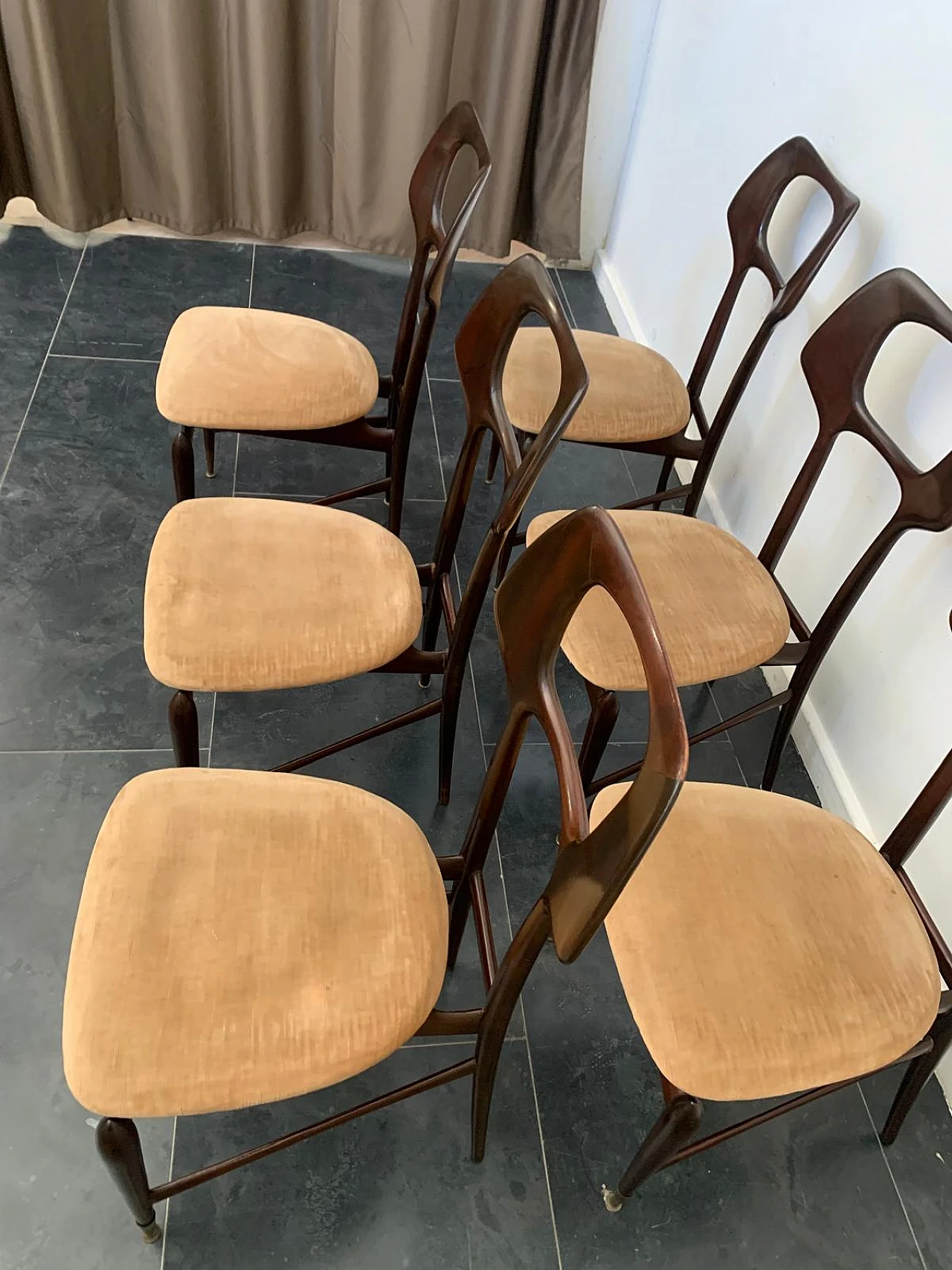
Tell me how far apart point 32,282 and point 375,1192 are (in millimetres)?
2271

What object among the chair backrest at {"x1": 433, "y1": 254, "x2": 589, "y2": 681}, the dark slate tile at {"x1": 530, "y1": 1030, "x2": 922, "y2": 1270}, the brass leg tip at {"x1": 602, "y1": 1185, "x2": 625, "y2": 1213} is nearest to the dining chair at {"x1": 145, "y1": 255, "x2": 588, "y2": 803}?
the chair backrest at {"x1": 433, "y1": 254, "x2": 589, "y2": 681}

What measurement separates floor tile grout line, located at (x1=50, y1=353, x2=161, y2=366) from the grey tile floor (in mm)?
219

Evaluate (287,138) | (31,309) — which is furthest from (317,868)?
(287,138)

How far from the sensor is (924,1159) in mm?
1237

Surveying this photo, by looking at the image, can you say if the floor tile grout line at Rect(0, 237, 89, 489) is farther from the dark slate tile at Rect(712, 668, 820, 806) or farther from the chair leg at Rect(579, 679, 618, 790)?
the dark slate tile at Rect(712, 668, 820, 806)

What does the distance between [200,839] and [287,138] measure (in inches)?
86.5

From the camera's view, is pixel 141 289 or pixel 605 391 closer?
pixel 605 391

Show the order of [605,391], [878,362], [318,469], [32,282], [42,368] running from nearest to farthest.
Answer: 1. [878,362]
2. [605,391]
3. [318,469]
4. [42,368]
5. [32,282]

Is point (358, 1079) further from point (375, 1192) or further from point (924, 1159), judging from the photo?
point (924, 1159)

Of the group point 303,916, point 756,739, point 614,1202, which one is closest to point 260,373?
point 303,916

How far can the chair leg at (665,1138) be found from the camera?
2.95 ft

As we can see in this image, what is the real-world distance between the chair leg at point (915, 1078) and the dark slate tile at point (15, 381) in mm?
1884

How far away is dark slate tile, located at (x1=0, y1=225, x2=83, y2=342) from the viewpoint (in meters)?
2.24

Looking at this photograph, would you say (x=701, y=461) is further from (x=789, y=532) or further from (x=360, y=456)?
(x=360, y=456)
